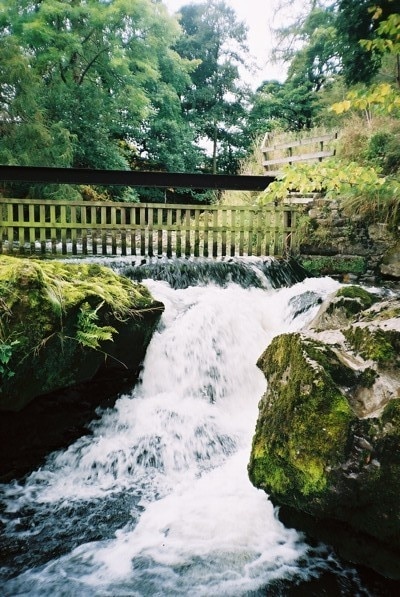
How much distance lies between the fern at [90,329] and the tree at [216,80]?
1003 inches

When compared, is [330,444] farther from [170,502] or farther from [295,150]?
[295,150]

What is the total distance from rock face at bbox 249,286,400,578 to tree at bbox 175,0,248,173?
86.9ft

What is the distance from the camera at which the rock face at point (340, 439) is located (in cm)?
250

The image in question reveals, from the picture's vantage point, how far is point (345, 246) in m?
9.64

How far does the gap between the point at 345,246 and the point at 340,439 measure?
768 cm

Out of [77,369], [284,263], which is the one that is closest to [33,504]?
[77,369]

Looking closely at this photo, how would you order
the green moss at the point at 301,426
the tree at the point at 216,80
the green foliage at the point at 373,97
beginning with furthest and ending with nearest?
1. the tree at the point at 216,80
2. the green foliage at the point at 373,97
3. the green moss at the point at 301,426

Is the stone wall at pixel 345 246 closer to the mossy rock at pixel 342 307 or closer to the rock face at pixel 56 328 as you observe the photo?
the mossy rock at pixel 342 307

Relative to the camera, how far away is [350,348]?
3.19 metres

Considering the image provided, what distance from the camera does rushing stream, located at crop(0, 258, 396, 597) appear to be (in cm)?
278

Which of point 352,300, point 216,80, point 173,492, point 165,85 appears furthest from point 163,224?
point 216,80

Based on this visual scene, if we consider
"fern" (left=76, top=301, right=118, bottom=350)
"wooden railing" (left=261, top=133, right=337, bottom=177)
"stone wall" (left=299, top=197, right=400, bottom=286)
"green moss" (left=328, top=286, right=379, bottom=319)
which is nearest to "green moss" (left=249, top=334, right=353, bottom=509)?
"green moss" (left=328, top=286, right=379, bottom=319)

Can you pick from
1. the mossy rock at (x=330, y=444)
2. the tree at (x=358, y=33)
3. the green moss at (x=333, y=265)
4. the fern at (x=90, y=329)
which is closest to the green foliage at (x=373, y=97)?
the mossy rock at (x=330, y=444)

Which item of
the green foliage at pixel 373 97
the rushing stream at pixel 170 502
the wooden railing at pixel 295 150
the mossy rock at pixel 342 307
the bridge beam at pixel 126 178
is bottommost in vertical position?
the rushing stream at pixel 170 502
